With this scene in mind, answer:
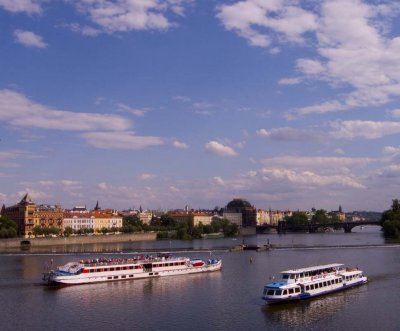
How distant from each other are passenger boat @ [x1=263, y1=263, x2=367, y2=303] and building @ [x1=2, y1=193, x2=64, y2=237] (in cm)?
11202

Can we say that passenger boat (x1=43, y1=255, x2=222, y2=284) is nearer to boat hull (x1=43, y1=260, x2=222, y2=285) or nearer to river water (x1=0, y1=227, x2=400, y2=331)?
boat hull (x1=43, y1=260, x2=222, y2=285)

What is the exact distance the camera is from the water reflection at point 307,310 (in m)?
38.0

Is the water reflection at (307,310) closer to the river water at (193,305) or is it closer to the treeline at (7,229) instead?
the river water at (193,305)

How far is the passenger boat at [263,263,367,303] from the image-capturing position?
141 ft

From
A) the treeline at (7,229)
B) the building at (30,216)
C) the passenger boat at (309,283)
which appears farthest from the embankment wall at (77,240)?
the passenger boat at (309,283)

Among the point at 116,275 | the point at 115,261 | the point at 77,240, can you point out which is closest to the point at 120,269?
the point at 116,275

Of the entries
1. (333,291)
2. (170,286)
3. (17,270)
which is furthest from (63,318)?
(17,270)

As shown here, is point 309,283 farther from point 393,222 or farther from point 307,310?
point 393,222

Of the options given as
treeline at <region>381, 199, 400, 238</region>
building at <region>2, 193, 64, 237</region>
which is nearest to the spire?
building at <region>2, 193, 64, 237</region>

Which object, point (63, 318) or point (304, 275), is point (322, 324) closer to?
point (304, 275)

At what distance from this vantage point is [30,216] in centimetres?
15475

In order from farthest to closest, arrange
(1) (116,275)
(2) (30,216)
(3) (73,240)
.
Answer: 1. (2) (30,216)
2. (3) (73,240)
3. (1) (116,275)

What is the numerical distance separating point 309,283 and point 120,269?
21139 millimetres

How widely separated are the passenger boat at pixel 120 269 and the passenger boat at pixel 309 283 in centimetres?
1731
